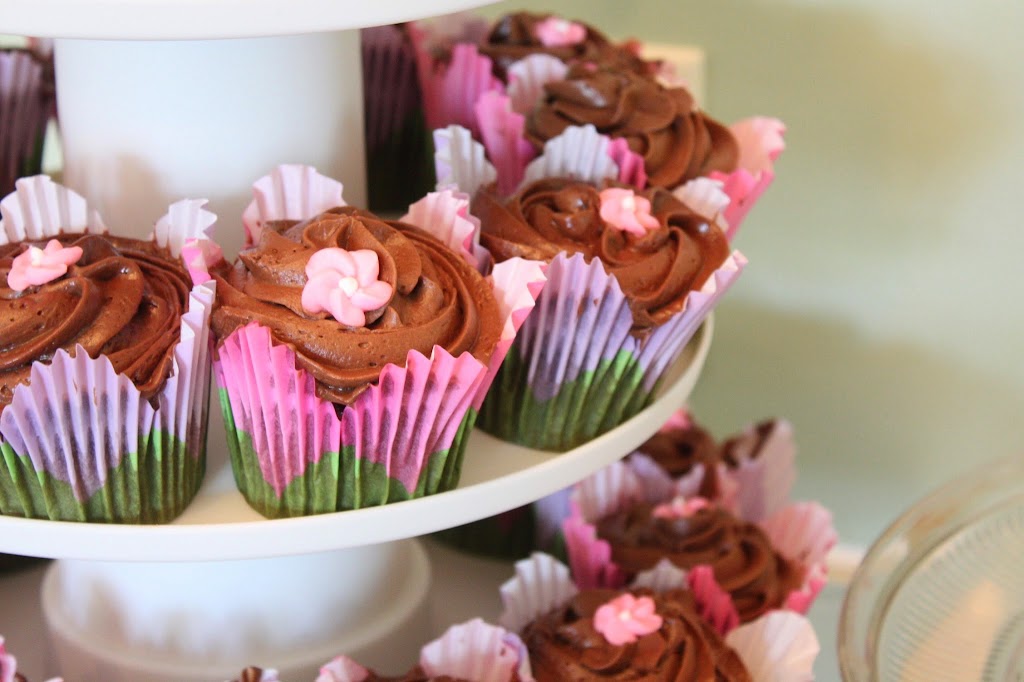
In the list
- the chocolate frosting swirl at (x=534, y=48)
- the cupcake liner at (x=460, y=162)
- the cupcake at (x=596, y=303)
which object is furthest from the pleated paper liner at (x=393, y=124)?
the cupcake at (x=596, y=303)

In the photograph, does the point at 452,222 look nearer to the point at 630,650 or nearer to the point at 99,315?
the point at 99,315

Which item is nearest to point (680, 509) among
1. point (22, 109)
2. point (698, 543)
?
point (698, 543)

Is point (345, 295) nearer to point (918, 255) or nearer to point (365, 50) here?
point (365, 50)

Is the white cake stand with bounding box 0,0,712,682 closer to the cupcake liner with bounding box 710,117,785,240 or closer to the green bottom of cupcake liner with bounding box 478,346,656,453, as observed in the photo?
the green bottom of cupcake liner with bounding box 478,346,656,453

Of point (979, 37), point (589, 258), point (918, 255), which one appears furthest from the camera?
point (918, 255)

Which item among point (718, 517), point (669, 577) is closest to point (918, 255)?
point (718, 517)

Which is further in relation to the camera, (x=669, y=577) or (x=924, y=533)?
(x=669, y=577)

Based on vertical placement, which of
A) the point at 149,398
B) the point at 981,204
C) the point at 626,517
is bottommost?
the point at 626,517
